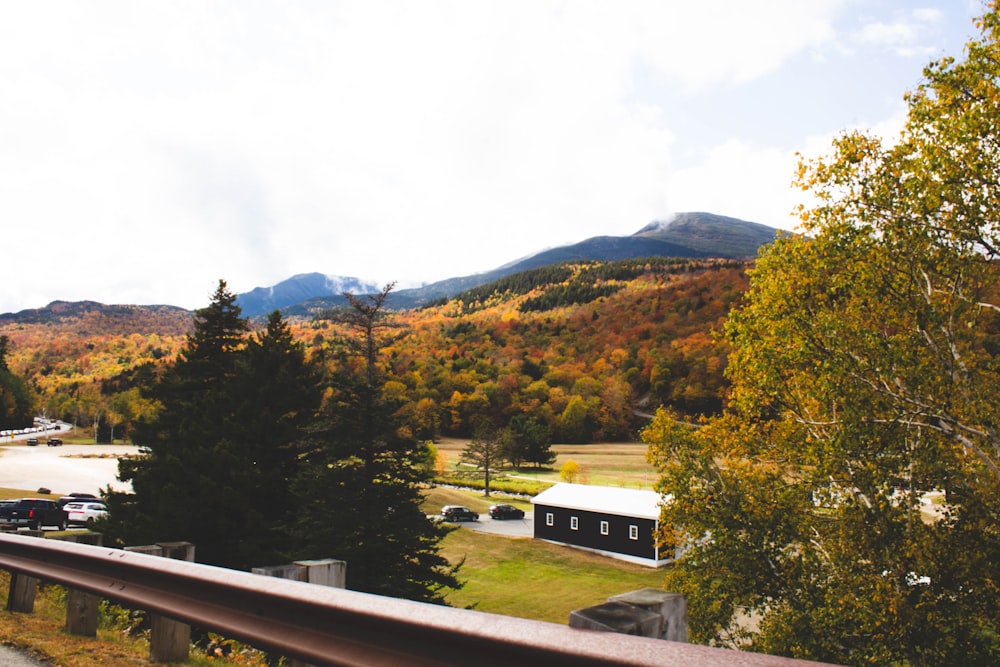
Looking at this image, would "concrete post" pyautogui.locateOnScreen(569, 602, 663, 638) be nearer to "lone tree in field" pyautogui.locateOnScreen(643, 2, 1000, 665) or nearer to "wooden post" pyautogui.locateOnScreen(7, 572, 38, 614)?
"wooden post" pyautogui.locateOnScreen(7, 572, 38, 614)

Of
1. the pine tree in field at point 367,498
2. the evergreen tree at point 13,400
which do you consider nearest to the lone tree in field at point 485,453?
the pine tree in field at point 367,498

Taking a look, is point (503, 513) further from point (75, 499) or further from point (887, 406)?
point (887, 406)

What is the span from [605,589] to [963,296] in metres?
28.5

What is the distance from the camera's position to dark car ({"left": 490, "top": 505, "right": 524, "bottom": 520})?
57375 mm

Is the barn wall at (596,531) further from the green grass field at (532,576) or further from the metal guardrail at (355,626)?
the metal guardrail at (355,626)

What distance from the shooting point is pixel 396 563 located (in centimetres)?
1619

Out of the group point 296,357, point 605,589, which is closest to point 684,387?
point 605,589

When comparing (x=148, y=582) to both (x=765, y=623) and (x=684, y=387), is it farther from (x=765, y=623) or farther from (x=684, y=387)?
(x=684, y=387)

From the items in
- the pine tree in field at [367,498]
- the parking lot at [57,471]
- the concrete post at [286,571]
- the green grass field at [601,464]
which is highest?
the concrete post at [286,571]

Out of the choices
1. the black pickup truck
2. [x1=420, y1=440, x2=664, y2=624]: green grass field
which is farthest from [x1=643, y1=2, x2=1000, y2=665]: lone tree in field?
the black pickup truck

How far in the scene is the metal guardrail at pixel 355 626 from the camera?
183 centimetres

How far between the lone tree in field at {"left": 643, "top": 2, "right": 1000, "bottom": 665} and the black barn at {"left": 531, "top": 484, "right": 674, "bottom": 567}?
29.4 metres

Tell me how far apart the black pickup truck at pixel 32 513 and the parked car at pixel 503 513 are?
33687mm

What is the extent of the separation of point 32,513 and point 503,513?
36.3 meters
